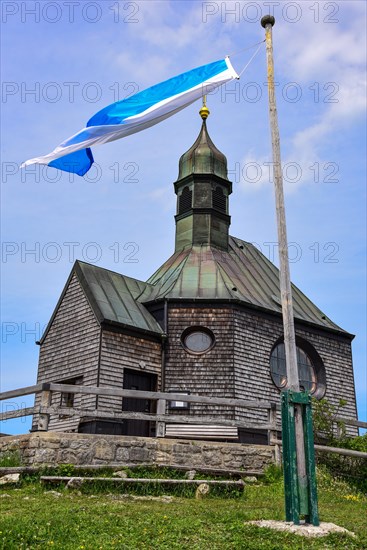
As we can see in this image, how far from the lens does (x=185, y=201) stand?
25156 millimetres

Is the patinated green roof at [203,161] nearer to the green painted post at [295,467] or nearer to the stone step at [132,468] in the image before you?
the stone step at [132,468]

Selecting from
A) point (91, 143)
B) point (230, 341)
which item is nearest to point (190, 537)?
point (91, 143)

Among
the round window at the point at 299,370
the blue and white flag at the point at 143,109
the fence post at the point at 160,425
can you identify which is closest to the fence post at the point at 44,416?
the fence post at the point at 160,425

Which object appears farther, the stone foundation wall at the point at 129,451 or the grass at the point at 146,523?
the stone foundation wall at the point at 129,451

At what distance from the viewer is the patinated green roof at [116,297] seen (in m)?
19.8

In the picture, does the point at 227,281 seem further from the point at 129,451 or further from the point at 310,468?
Answer: the point at 310,468

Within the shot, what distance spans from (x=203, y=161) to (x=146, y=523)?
1909 cm

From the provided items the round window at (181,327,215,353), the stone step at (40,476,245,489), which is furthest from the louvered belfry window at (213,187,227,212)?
the stone step at (40,476,245,489)

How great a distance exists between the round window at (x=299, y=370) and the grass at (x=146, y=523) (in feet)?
33.9

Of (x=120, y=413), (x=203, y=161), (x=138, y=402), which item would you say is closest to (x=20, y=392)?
(x=120, y=413)

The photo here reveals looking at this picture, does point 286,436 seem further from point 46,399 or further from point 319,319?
point 319,319

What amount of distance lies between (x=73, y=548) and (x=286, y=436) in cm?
327

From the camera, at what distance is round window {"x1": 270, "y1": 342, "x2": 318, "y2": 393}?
68.9 ft

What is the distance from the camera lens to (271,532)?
24.8 feet
